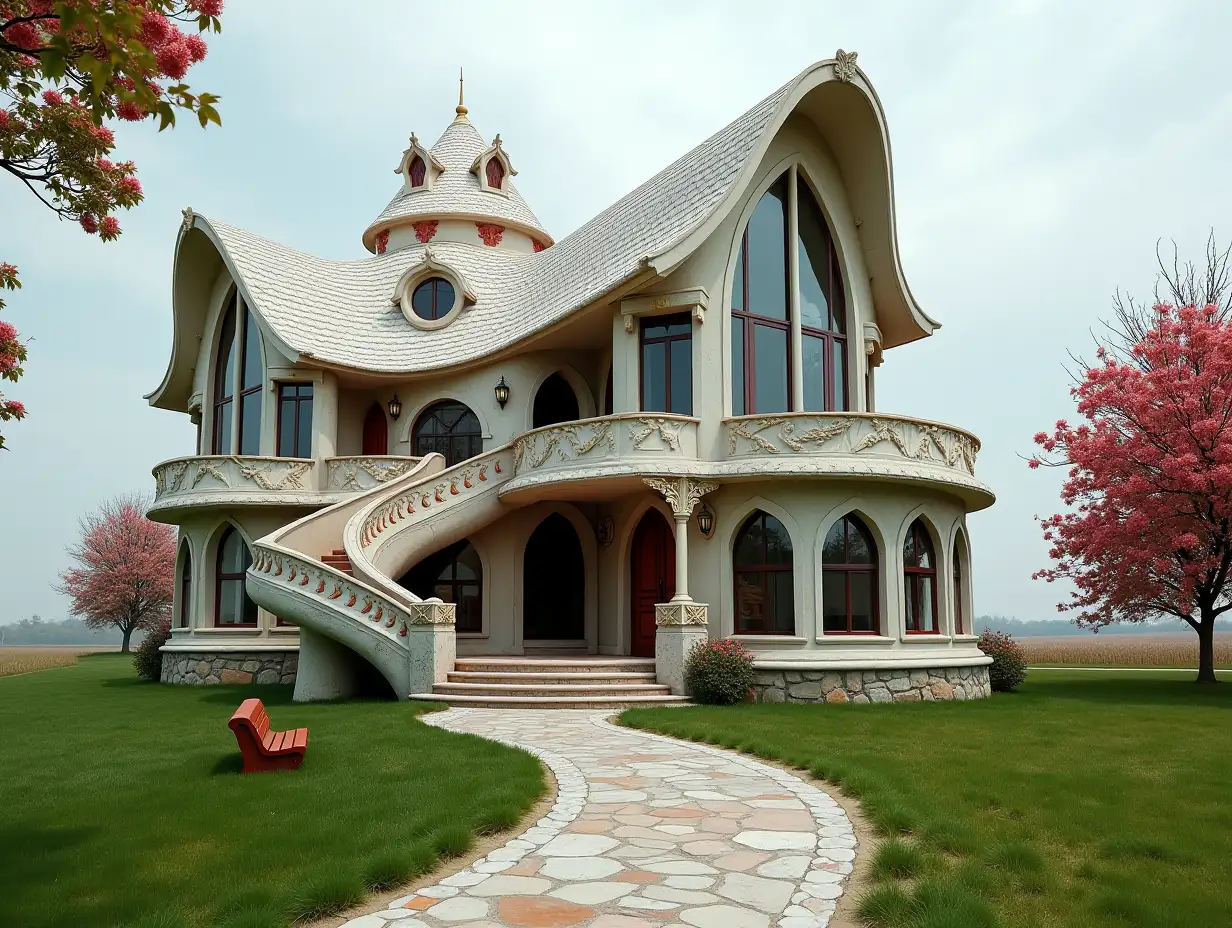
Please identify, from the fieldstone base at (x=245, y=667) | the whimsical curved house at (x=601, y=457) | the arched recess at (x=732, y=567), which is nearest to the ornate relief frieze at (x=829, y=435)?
the whimsical curved house at (x=601, y=457)

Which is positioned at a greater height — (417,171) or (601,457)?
(417,171)

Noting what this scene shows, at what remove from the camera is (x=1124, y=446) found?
23344 mm

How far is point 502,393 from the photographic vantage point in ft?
78.3

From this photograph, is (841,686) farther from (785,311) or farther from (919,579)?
(785,311)

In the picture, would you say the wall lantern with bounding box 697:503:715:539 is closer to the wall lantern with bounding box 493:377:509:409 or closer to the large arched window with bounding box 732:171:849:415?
the large arched window with bounding box 732:171:849:415

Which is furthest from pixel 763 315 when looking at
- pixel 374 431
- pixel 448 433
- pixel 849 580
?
pixel 374 431

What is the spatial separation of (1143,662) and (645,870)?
3869cm

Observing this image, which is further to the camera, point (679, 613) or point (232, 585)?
point (232, 585)

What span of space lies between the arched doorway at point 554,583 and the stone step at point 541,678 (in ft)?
17.8

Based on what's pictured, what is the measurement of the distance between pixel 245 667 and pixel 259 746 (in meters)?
15.3

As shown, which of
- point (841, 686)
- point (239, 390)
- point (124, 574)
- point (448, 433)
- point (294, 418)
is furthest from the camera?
point (124, 574)

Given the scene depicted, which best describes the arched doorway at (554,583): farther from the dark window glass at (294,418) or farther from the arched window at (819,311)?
the dark window glass at (294,418)

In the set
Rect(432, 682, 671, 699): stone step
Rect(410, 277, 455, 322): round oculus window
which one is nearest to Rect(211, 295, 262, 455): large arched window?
Rect(410, 277, 455, 322): round oculus window

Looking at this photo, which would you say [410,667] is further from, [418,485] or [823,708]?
[823,708]
